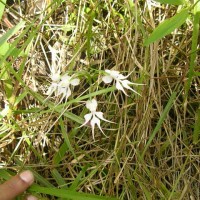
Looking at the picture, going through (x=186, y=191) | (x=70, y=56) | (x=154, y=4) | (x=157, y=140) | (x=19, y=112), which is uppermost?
(x=154, y=4)

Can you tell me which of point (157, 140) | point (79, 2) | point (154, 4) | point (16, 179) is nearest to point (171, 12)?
point (154, 4)

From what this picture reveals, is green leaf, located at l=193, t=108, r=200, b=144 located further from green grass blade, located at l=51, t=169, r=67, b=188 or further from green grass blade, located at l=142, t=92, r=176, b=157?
green grass blade, located at l=51, t=169, r=67, b=188

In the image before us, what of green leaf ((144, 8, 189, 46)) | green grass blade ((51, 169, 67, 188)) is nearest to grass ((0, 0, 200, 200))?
green grass blade ((51, 169, 67, 188))

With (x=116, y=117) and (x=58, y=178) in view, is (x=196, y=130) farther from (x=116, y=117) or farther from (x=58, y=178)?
(x=58, y=178)

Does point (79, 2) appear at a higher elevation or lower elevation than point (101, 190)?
higher

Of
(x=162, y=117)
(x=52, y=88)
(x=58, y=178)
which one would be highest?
(x=52, y=88)

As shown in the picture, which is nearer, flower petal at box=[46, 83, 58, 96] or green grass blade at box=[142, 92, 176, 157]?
flower petal at box=[46, 83, 58, 96]

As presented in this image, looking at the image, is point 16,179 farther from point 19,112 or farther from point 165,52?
point 165,52

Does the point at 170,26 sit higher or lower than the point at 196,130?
higher

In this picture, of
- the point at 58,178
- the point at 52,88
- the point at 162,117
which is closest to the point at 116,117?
the point at 162,117
